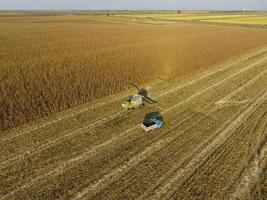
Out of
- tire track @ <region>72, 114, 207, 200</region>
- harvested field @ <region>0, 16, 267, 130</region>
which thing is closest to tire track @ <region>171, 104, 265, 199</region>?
tire track @ <region>72, 114, 207, 200</region>

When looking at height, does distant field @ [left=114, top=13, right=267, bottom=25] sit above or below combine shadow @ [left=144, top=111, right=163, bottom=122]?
below

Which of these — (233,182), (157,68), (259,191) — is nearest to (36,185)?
(233,182)

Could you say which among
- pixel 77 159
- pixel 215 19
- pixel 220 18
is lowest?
pixel 220 18

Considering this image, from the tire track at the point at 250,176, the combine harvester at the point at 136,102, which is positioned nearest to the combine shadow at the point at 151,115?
the combine harvester at the point at 136,102

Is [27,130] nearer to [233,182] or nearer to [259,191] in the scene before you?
[233,182]

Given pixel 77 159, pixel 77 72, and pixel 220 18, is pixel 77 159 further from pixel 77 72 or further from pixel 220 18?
pixel 220 18

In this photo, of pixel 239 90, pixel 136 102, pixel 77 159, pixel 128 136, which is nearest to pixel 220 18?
pixel 239 90

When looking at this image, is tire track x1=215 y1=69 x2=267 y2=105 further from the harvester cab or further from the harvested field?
the harvester cab
